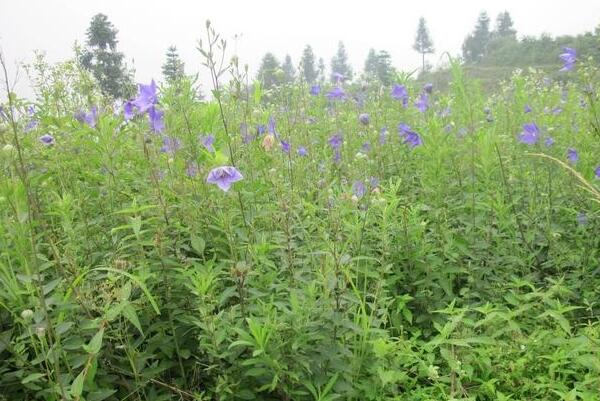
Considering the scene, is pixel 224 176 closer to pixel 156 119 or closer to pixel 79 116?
pixel 156 119

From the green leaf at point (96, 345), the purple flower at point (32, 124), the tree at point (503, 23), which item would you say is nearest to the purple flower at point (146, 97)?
the purple flower at point (32, 124)

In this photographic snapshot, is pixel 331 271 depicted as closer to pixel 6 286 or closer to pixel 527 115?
pixel 6 286

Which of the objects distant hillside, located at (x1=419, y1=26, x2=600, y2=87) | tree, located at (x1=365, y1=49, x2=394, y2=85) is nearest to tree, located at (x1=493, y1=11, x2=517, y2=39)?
tree, located at (x1=365, y1=49, x2=394, y2=85)

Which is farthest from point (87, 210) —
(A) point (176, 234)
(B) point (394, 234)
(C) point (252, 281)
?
(B) point (394, 234)

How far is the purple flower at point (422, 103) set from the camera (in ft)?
13.5

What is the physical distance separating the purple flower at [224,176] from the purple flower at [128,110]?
662 millimetres

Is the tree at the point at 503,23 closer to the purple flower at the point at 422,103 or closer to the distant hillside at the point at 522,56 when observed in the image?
the distant hillside at the point at 522,56

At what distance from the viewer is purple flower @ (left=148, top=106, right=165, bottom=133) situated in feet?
7.97

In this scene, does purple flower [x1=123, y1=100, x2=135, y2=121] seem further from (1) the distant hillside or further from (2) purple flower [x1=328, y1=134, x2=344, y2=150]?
(1) the distant hillside

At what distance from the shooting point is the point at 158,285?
6.50 feet

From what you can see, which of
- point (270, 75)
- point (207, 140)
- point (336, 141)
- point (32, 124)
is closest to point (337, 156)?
point (336, 141)

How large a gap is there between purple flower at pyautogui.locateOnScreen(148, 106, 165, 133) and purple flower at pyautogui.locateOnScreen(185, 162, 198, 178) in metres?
0.27

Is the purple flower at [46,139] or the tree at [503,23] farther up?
the tree at [503,23]

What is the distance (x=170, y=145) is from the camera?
2322 mm
